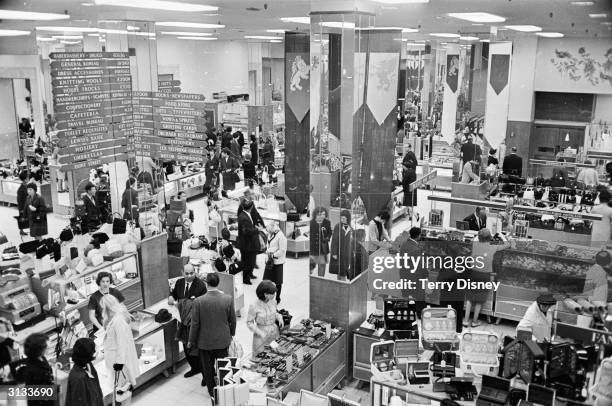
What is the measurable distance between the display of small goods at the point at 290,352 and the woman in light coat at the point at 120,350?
134cm

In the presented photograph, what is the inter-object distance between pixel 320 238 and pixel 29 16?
16.7 ft

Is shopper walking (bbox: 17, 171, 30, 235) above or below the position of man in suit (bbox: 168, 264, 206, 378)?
above

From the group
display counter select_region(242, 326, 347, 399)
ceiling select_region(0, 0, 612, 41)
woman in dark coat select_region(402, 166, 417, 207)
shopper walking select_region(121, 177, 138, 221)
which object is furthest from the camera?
woman in dark coat select_region(402, 166, 417, 207)

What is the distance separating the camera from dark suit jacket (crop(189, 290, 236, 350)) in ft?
21.4

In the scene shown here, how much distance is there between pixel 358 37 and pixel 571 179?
7.91 metres

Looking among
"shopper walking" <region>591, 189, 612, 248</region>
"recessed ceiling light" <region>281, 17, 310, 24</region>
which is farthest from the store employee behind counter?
"shopper walking" <region>591, 189, 612, 248</region>

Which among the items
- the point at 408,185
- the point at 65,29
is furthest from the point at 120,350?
the point at 408,185

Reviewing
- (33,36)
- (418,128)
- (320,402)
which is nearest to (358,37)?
(320,402)

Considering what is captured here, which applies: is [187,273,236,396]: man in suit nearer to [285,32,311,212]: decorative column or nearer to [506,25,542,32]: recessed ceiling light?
[285,32,311,212]: decorative column

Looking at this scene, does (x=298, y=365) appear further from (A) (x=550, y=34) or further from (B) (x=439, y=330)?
(A) (x=550, y=34)

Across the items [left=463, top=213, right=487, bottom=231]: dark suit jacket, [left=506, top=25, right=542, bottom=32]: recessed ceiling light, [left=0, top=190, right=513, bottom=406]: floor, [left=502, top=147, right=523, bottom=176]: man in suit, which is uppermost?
[left=506, top=25, right=542, bottom=32]: recessed ceiling light

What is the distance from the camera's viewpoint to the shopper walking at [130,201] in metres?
9.29

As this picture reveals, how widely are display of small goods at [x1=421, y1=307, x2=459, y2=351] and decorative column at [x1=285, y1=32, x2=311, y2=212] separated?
6863 millimetres

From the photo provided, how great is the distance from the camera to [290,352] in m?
6.53
